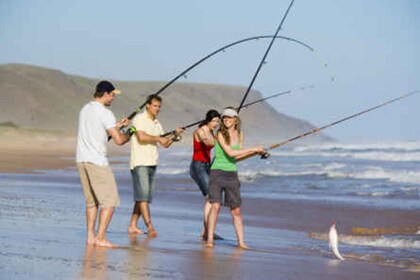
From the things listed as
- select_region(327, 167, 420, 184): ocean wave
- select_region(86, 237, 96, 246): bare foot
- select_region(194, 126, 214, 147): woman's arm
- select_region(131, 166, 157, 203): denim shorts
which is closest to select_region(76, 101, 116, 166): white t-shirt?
select_region(86, 237, 96, 246): bare foot

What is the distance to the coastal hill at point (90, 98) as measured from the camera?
291 feet

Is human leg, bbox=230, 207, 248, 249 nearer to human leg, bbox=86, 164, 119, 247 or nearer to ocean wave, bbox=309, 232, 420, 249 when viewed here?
human leg, bbox=86, 164, 119, 247

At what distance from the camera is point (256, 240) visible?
946 centimetres

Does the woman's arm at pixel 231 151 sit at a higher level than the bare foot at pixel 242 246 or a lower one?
higher

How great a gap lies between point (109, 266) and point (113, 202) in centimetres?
130

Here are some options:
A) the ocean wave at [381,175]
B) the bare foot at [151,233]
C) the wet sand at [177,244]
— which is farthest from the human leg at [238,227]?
the ocean wave at [381,175]

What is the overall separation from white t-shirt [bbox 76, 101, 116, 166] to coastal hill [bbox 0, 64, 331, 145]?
201ft

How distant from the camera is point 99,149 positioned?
777cm

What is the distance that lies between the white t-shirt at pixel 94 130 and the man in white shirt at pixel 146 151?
120 cm

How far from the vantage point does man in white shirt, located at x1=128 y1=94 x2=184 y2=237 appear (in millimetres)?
8977

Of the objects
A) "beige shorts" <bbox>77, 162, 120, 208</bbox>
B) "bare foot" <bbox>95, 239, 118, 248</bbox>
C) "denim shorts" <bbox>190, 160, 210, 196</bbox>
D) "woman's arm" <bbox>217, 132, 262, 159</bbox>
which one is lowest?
"bare foot" <bbox>95, 239, 118, 248</bbox>

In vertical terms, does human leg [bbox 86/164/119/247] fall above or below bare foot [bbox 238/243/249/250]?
above

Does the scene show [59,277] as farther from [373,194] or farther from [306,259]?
[373,194]

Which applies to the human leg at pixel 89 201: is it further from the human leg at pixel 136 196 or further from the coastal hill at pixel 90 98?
the coastal hill at pixel 90 98
